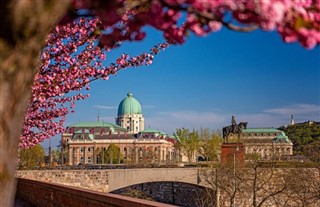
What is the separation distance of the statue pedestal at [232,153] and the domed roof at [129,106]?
309 ft

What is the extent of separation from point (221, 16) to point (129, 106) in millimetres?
134396

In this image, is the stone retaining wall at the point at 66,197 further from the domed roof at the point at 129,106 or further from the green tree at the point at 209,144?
the domed roof at the point at 129,106

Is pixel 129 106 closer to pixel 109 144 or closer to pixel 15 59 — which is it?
pixel 109 144

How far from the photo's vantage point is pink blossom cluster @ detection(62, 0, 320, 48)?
237 centimetres

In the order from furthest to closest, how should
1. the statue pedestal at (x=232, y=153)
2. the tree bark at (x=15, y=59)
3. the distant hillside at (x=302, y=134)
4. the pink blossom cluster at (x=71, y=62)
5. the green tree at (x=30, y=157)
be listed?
the distant hillside at (x=302, y=134), the green tree at (x=30, y=157), the statue pedestal at (x=232, y=153), the pink blossom cluster at (x=71, y=62), the tree bark at (x=15, y=59)

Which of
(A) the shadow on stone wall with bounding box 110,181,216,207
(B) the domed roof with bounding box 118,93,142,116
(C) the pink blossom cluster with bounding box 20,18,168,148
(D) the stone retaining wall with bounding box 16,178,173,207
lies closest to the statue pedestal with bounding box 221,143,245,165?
(A) the shadow on stone wall with bounding box 110,181,216,207

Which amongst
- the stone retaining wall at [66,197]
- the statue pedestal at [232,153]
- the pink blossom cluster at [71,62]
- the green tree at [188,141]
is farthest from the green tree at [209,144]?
the pink blossom cluster at [71,62]

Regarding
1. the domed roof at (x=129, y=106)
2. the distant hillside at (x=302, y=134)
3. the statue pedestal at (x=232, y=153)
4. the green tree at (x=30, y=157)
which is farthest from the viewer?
the domed roof at (x=129, y=106)

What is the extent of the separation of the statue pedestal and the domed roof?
9410 centimetres

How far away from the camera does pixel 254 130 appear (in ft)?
442

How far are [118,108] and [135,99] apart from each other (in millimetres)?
8689

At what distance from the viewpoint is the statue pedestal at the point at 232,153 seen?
120ft

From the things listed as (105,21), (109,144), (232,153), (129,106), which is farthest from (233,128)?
(129,106)

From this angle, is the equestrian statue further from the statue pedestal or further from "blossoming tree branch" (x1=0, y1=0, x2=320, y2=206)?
"blossoming tree branch" (x1=0, y1=0, x2=320, y2=206)
